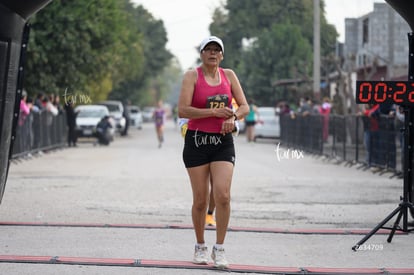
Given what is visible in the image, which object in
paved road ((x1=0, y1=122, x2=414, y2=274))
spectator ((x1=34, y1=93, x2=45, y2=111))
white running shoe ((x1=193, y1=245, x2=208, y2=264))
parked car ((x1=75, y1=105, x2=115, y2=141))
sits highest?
A: spectator ((x1=34, y1=93, x2=45, y2=111))

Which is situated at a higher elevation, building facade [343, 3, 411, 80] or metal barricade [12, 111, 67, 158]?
building facade [343, 3, 411, 80]

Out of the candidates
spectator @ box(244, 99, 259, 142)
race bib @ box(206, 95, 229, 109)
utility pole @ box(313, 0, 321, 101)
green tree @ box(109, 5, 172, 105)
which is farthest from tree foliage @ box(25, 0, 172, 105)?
green tree @ box(109, 5, 172, 105)

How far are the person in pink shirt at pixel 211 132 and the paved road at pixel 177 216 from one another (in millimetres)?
569

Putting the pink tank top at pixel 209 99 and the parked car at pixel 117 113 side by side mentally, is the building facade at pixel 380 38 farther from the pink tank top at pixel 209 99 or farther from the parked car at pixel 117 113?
the pink tank top at pixel 209 99

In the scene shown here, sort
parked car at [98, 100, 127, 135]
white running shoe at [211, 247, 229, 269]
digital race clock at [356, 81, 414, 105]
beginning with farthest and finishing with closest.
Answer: parked car at [98, 100, 127, 135]
digital race clock at [356, 81, 414, 105]
white running shoe at [211, 247, 229, 269]

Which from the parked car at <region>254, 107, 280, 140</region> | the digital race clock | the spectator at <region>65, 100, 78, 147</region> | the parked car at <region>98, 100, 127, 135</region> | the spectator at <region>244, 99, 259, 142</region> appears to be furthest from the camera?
the parked car at <region>98, 100, 127, 135</region>

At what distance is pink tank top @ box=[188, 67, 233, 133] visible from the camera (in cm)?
758

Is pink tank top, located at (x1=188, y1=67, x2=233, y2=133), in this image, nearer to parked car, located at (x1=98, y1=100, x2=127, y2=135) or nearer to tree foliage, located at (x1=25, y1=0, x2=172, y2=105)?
tree foliage, located at (x1=25, y1=0, x2=172, y2=105)

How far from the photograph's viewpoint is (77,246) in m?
8.72

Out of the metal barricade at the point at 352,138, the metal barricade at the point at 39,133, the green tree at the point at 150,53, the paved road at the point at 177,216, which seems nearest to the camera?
the paved road at the point at 177,216

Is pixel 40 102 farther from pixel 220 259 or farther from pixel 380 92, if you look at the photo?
pixel 220 259

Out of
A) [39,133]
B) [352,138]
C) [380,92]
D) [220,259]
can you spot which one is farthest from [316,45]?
[220,259]

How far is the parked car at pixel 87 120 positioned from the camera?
3561 centimetres

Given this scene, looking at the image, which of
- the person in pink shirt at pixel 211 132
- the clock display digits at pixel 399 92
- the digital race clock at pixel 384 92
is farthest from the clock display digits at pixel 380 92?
the person in pink shirt at pixel 211 132
